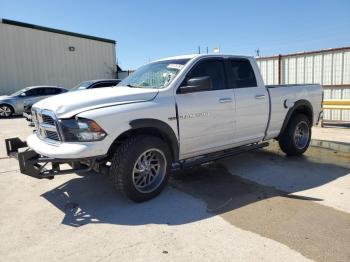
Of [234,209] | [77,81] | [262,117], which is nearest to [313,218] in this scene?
[234,209]

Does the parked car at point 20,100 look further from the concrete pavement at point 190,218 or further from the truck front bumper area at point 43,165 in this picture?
the truck front bumper area at point 43,165

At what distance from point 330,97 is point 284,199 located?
339 inches

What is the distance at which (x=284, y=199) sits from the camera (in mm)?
4301

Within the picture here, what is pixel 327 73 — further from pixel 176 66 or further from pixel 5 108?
pixel 5 108

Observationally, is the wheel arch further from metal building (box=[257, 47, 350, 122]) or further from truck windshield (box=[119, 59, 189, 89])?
metal building (box=[257, 47, 350, 122])

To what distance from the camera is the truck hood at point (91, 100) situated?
3852 millimetres

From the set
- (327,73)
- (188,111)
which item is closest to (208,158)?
(188,111)

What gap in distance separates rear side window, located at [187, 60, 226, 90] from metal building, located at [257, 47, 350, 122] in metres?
6.86

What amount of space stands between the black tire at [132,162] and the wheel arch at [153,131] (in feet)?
0.29

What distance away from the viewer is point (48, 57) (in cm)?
2216

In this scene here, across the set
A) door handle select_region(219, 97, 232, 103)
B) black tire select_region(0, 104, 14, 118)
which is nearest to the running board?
Answer: door handle select_region(219, 97, 232, 103)

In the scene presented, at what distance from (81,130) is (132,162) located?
2.44ft

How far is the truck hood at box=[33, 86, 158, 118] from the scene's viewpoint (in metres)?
3.85

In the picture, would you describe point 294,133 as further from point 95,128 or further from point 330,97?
point 330,97
